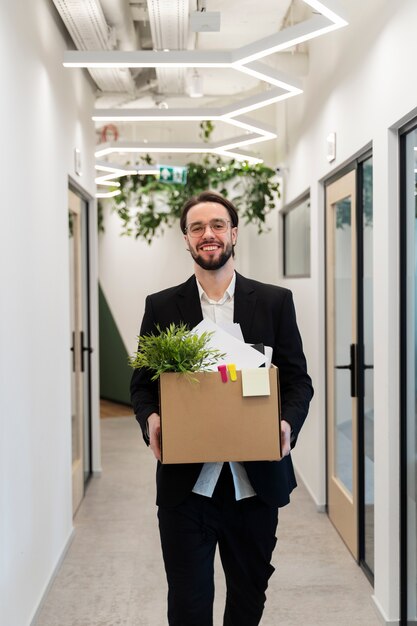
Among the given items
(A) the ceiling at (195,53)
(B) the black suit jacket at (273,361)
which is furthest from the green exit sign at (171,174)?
(B) the black suit jacket at (273,361)

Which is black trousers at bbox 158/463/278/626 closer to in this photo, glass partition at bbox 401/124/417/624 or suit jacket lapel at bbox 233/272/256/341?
suit jacket lapel at bbox 233/272/256/341

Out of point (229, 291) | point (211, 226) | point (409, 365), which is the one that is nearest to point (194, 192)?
point (409, 365)

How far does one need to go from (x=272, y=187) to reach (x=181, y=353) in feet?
18.4

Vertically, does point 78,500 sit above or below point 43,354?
below

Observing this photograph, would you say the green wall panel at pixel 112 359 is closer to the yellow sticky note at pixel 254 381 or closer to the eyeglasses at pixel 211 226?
the eyeglasses at pixel 211 226

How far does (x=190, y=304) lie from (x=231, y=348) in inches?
11.6

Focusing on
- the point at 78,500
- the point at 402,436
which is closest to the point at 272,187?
the point at 78,500

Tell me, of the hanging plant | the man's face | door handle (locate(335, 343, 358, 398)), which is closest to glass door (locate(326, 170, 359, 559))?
door handle (locate(335, 343, 358, 398))

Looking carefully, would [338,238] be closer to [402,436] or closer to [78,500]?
[402,436]

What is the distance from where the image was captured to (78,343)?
541cm

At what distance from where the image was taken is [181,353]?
84.0 inches

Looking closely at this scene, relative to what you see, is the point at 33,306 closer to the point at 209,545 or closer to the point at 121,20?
the point at 209,545

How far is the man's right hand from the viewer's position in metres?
2.22

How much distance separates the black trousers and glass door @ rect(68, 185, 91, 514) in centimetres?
294
